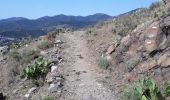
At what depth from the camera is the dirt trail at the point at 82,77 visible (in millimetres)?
13656

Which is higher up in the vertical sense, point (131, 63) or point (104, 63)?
point (131, 63)

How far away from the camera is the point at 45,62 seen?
17.5 m

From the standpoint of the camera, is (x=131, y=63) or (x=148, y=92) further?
(x=131, y=63)

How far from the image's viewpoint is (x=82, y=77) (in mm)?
15992

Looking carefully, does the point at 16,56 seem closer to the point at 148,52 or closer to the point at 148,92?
the point at 148,52

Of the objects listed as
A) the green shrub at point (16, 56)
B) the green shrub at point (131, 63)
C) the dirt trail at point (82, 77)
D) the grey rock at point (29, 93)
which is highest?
the green shrub at point (131, 63)

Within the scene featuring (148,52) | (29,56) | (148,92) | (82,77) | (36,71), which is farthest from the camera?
(29,56)

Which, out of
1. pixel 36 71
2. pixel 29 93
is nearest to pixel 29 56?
pixel 36 71

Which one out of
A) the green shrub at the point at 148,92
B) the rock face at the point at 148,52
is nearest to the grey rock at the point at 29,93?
the rock face at the point at 148,52

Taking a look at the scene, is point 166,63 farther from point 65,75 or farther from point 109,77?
point 65,75

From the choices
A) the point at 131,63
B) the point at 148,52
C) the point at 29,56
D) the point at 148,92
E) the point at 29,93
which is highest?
the point at 148,52

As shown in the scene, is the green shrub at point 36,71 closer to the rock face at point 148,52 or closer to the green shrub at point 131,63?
the rock face at point 148,52

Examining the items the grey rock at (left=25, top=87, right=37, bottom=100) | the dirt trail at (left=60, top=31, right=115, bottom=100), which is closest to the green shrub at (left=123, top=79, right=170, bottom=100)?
the dirt trail at (left=60, top=31, right=115, bottom=100)

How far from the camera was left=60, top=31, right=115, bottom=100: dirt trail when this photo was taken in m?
13.7
